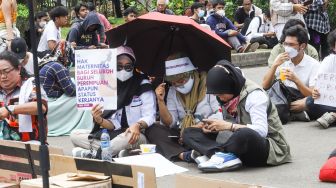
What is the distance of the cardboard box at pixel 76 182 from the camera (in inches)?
173

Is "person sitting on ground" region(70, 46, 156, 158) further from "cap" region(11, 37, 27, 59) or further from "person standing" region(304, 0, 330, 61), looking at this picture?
"person standing" region(304, 0, 330, 61)

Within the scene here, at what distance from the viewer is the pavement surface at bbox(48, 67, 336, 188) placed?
618 cm

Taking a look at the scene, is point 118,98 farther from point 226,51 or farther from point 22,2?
point 22,2

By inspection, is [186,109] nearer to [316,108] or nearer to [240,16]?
[316,108]

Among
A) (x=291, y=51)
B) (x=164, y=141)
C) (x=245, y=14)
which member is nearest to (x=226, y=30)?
(x=245, y=14)

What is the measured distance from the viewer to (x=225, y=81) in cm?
614

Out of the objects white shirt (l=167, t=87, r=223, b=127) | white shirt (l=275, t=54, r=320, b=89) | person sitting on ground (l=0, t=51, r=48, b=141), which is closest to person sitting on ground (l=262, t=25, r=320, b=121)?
white shirt (l=275, t=54, r=320, b=89)

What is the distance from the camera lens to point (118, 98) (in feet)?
23.0

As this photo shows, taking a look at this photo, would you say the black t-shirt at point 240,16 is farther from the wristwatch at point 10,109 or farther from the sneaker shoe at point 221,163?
the wristwatch at point 10,109

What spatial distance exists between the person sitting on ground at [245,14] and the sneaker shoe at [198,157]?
33.3 feet

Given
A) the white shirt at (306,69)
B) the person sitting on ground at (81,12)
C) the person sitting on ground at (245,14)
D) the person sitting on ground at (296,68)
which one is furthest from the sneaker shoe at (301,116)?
the person sitting on ground at (245,14)

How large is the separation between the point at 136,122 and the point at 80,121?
210 cm

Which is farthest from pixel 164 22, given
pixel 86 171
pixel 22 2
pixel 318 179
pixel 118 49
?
pixel 22 2

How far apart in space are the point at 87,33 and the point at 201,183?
8.73 m
